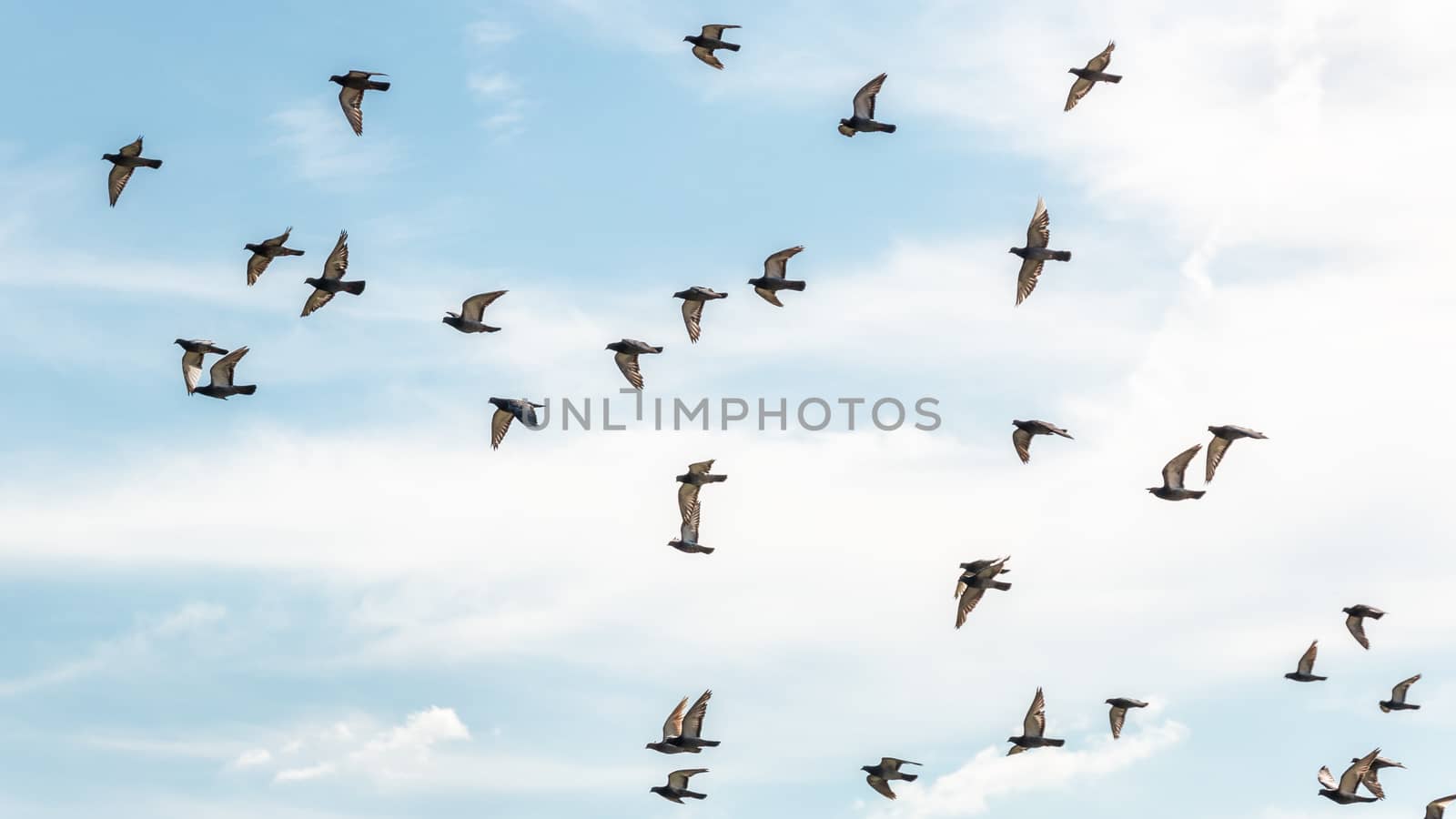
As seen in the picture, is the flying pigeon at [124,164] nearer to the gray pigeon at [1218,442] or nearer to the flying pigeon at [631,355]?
the flying pigeon at [631,355]

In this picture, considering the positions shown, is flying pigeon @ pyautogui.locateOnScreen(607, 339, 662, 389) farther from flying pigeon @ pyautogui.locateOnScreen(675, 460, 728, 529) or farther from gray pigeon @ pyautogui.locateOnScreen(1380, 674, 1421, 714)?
gray pigeon @ pyautogui.locateOnScreen(1380, 674, 1421, 714)

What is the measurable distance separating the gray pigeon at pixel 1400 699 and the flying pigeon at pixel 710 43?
34594 millimetres

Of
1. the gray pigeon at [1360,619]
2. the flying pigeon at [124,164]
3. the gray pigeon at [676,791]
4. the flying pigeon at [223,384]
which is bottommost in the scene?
the gray pigeon at [676,791]

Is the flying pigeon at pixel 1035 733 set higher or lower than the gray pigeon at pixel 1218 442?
lower

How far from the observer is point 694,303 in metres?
72.1

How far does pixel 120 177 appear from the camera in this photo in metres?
74.0

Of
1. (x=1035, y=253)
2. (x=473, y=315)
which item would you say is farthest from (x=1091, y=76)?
(x=473, y=315)

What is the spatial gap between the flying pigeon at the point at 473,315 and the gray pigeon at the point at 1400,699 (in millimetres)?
36118

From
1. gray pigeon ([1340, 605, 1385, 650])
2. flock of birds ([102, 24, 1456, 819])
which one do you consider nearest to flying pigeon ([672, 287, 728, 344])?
flock of birds ([102, 24, 1456, 819])

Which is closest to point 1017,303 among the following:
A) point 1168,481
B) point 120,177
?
point 1168,481

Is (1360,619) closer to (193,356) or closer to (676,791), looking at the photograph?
(676,791)

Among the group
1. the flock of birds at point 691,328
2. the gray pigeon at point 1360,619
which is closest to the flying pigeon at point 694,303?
the flock of birds at point 691,328

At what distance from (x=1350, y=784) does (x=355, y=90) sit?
42.2 meters

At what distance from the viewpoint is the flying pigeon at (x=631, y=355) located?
70.8 m
